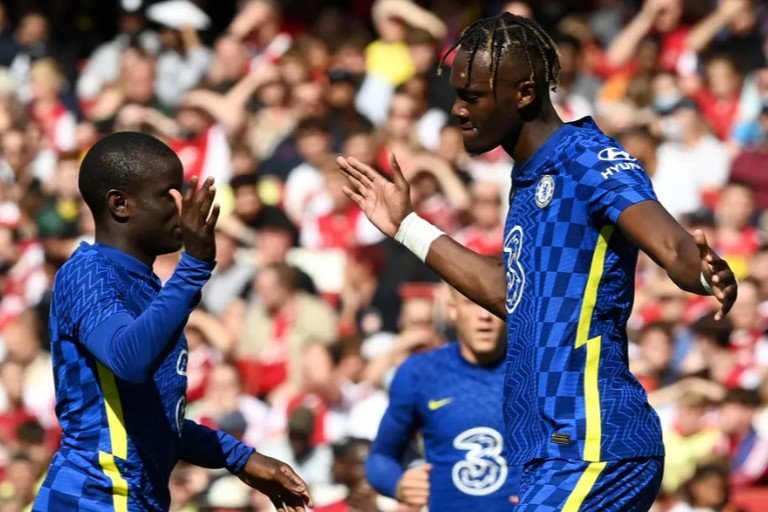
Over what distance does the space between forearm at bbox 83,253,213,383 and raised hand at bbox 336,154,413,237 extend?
0.98m

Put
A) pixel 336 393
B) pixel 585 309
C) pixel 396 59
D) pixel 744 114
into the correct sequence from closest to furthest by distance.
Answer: pixel 585 309, pixel 336 393, pixel 744 114, pixel 396 59

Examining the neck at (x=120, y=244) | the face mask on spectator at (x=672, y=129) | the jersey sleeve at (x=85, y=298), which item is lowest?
the jersey sleeve at (x=85, y=298)

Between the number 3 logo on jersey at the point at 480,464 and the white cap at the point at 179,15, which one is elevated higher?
the white cap at the point at 179,15

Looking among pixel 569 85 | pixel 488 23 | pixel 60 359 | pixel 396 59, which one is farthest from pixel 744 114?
pixel 60 359

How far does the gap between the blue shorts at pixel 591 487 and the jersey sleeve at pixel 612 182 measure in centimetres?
74

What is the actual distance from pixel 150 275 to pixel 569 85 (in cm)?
796

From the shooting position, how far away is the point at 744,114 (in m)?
12.2

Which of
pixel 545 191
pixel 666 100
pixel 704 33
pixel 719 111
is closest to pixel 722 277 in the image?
pixel 545 191

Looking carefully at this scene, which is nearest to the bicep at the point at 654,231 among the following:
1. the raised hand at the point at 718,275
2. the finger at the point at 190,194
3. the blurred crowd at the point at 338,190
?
the raised hand at the point at 718,275

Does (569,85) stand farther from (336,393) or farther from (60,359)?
(60,359)

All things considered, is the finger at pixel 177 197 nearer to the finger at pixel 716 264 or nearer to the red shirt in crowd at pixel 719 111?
the finger at pixel 716 264

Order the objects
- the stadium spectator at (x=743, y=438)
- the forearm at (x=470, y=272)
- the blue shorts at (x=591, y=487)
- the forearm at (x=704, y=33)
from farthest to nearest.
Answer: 1. the forearm at (x=704, y=33)
2. the stadium spectator at (x=743, y=438)
3. the forearm at (x=470, y=272)
4. the blue shorts at (x=591, y=487)

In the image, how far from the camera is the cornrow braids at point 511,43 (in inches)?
200

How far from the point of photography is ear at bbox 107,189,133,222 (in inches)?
197
